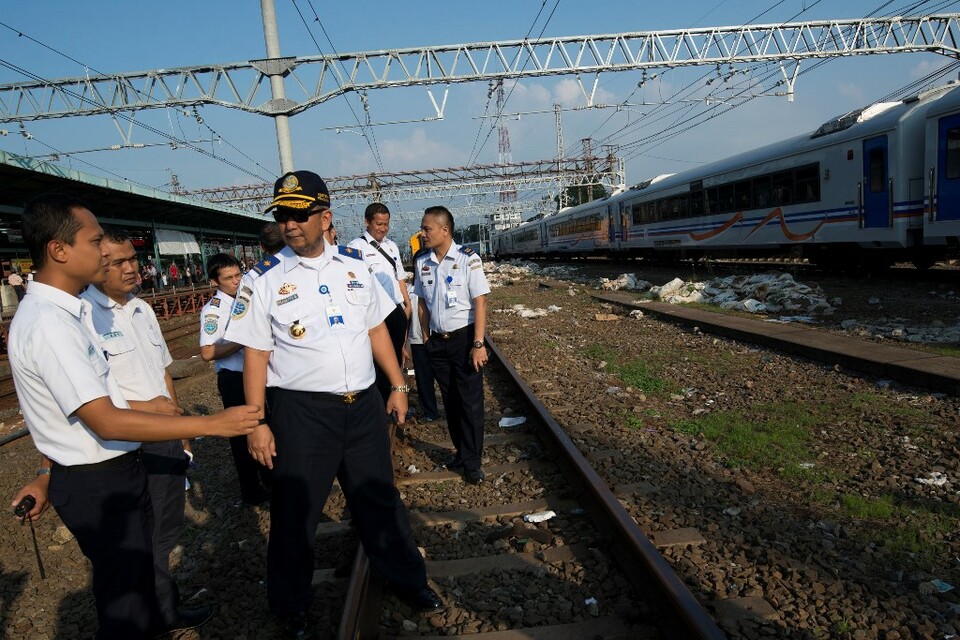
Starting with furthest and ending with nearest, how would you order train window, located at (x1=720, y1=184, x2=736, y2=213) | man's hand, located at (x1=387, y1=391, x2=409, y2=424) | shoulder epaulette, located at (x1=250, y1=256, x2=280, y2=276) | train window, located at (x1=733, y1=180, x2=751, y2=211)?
1. train window, located at (x1=720, y1=184, x2=736, y2=213)
2. train window, located at (x1=733, y1=180, x2=751, y2=211)
3. man's hand, located at (x1=387, y1=391, x2=409, y2=424)
4. shoulder epaulette, located at (x1=250, y1=256, x2=280, y2=276)

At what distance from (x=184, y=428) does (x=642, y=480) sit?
10.1 ft

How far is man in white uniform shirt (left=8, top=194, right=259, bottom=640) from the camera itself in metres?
2.01

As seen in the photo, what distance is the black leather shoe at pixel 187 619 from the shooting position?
2949 mm

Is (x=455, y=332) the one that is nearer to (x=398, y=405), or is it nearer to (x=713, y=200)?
(x=398, y=405)

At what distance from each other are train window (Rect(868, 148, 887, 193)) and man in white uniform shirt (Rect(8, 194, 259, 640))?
13.0m

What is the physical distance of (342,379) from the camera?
2658 mm

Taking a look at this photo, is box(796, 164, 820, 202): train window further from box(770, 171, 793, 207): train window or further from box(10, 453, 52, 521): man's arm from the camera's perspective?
box(10, 453, 52, 521): man's arm

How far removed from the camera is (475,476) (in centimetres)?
447

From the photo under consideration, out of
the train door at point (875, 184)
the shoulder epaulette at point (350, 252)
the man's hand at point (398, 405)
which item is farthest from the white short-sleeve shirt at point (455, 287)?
the train door at point (875, 184)

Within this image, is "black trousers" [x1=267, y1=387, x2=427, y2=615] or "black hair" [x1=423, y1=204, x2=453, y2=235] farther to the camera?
"black hair" [x1=423, y1=204, x2=453, y2=235]

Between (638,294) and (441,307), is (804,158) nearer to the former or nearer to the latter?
(638,294)

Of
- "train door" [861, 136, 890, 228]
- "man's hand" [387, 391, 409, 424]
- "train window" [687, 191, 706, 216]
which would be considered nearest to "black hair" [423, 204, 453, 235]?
"man's hand" [387, 391, 409, 424]

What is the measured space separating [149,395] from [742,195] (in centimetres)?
1617

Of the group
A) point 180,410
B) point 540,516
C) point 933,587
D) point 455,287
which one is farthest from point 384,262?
point 933,587
